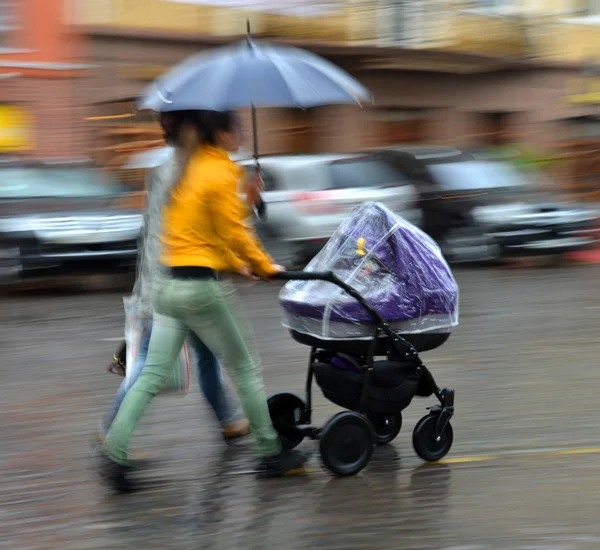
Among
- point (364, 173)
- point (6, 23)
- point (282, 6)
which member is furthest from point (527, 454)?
point (282, 6)

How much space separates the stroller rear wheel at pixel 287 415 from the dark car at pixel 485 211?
9.57m

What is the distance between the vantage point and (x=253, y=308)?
1227cm

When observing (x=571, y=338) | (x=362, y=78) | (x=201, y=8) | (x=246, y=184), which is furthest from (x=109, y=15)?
(x=246, y=184)

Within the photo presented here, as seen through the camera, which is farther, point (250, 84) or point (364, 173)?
point (364, 173)

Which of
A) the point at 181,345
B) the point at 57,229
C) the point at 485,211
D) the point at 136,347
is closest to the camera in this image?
the point at 181,345

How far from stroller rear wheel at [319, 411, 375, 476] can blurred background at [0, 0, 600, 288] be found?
8.29 metres

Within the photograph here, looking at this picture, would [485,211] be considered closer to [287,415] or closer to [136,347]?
[287,415]

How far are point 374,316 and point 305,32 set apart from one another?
17863 mm

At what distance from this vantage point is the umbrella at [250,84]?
5.29 meters

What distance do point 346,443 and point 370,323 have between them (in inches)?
22.7

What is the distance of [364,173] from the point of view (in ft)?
50.0

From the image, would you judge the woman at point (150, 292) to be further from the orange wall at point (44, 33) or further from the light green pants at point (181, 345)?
the orange wall at point (44, 33)

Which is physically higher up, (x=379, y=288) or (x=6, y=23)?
(x=6, y=23)

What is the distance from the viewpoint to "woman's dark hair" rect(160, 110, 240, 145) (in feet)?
17.5
